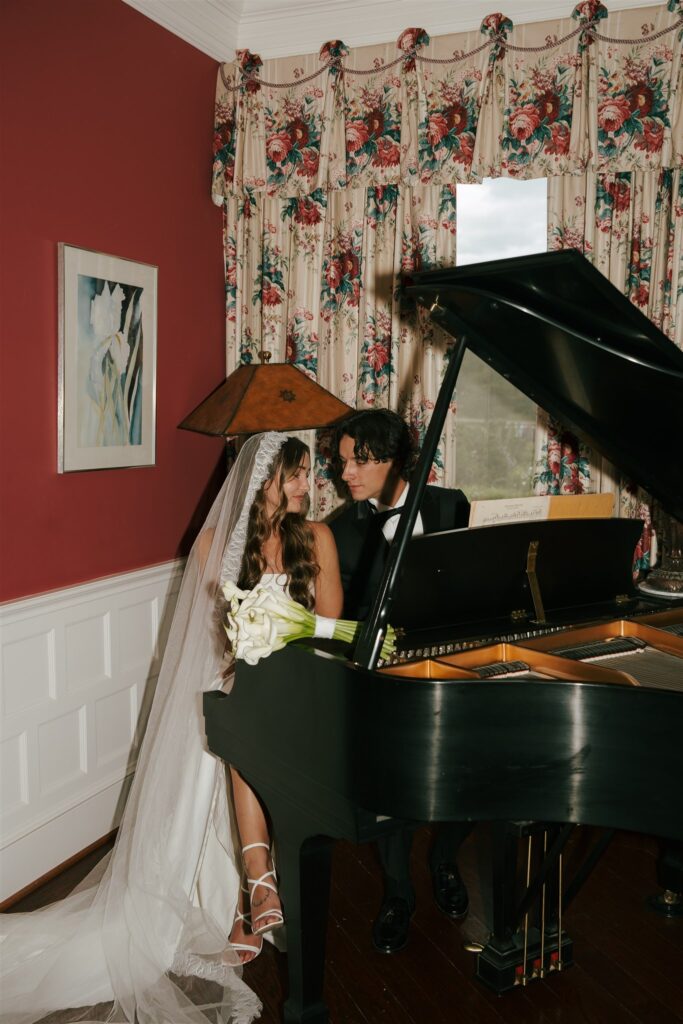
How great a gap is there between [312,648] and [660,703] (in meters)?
0.73

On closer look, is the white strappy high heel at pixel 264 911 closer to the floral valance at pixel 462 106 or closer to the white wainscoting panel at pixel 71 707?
the white wainscoting panel at pixel 71 707

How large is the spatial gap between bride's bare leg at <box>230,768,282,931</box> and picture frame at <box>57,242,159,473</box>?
1.33 meters

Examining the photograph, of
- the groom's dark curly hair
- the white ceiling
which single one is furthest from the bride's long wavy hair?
Answer: the white ceiling

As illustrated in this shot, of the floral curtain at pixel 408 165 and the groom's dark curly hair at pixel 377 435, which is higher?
the floral curtain at pixel 408 165

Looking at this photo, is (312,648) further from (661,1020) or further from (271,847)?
(661,1020)

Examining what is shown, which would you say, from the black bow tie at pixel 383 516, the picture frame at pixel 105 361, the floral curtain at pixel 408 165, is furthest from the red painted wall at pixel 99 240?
the black bow tie at pixel 383 516

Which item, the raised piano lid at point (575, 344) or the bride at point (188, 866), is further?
the bride at point (188, 866)

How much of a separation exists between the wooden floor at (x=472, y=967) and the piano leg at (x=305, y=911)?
11.1 inches

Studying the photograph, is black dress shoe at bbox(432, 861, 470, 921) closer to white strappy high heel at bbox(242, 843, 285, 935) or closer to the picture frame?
white strappy high heel at bbox(242, 843, 285, 935)

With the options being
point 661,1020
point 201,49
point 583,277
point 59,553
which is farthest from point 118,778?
point 201,49

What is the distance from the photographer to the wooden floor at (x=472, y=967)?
2355 mm

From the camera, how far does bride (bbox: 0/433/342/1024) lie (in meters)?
2.28

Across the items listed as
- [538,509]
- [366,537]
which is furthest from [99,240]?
[538,509]

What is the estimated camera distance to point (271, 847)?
8.78 ft
